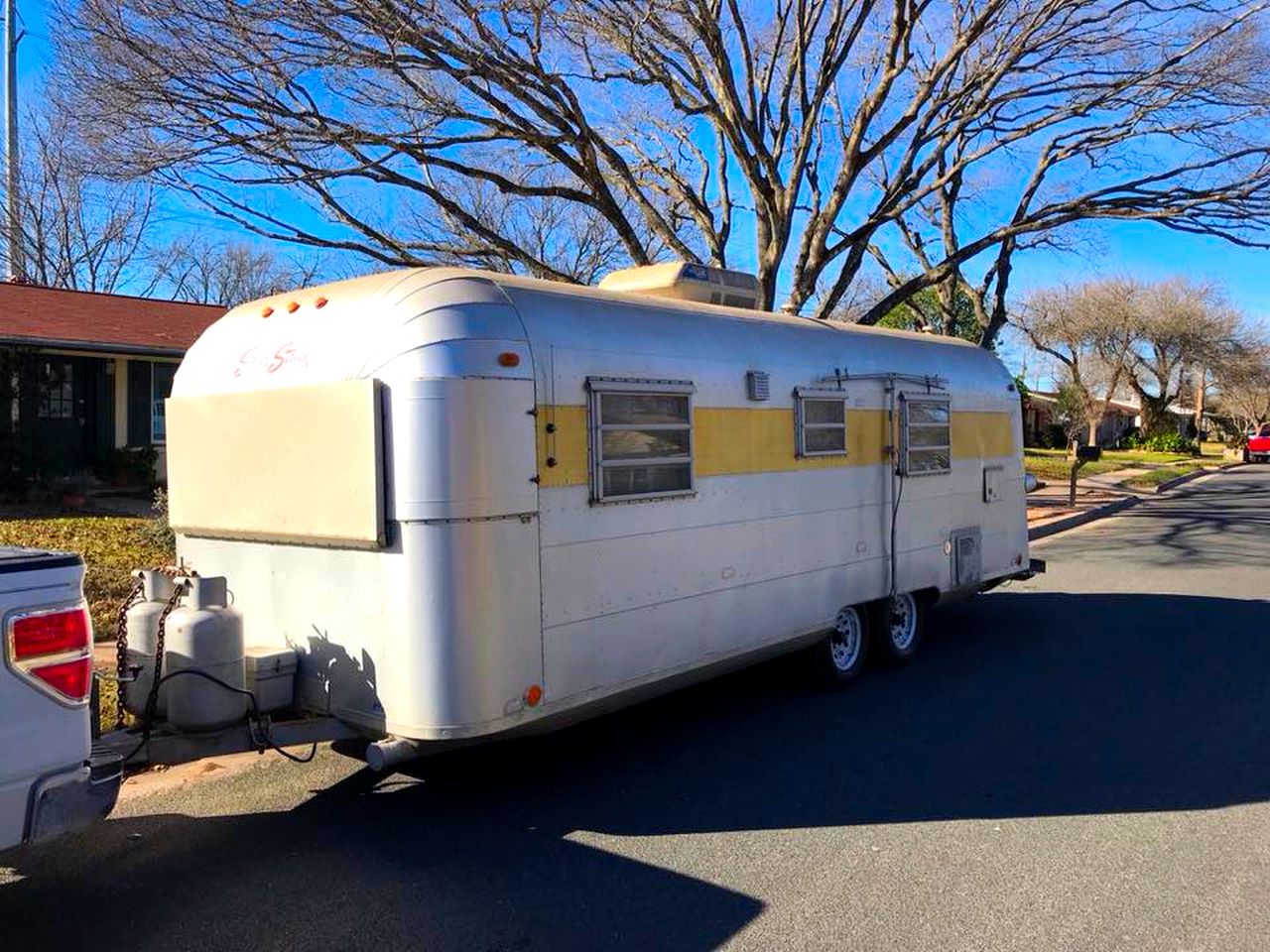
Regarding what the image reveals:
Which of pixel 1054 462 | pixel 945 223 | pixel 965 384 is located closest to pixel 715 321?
pixel 965 384

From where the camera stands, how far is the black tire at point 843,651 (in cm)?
696

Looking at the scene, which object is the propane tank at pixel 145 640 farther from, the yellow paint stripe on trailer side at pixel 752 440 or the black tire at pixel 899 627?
the black tire at pixel 899 627

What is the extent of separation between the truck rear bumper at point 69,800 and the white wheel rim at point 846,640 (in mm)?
4905

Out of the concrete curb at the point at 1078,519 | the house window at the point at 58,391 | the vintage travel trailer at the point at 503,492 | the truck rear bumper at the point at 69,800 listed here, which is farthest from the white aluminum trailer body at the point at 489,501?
the house window at the point at 58,391

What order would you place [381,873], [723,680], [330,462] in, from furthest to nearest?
[723,680] → [330,462] → [381,873]

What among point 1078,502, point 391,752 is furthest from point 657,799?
point 1078,502

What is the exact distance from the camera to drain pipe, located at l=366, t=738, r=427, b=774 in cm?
434

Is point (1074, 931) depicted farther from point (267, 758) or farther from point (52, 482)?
point (52, 482)

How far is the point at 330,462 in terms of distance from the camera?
A: 458cm

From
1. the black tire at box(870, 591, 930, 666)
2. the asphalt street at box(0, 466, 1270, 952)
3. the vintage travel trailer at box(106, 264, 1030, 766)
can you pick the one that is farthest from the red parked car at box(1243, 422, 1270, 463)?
the vintage travel trailer at box(106, 264, 1030, 766)

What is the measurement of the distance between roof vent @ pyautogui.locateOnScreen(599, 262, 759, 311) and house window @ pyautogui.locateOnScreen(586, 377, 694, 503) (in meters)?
1.26

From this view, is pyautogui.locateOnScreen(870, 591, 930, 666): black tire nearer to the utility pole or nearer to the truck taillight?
the truck taillight

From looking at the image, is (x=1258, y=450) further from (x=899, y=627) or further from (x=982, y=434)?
(x=899, y=627)

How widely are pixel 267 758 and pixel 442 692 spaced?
2.08 meters
